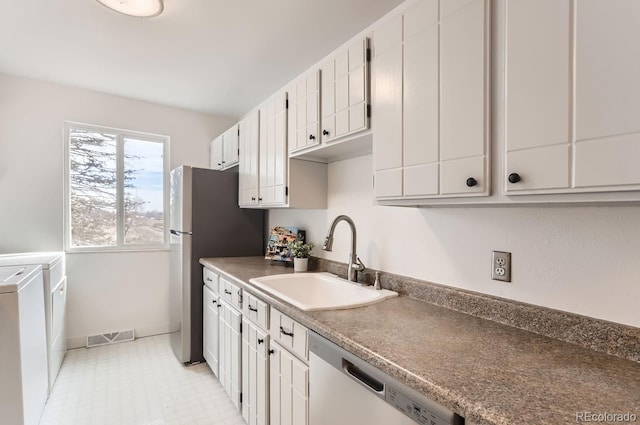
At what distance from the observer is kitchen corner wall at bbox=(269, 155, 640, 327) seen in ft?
3.12

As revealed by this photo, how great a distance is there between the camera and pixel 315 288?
205 cm

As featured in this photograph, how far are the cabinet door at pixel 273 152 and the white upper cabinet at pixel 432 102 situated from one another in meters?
0.93

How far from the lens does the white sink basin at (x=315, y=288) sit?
175cm

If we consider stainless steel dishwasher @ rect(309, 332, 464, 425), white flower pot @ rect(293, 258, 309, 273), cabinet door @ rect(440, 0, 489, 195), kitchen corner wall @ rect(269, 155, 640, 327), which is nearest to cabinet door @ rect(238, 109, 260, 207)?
white flower pot @ rect(293, 258, 309, 273)

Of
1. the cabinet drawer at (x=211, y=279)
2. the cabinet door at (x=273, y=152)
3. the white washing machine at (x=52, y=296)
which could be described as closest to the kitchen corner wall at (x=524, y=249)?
the cabinet door at (x=273, y=152)

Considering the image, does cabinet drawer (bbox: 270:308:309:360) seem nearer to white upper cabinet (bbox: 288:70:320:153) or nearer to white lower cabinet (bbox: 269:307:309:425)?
white lower cabinet (bbox: 269:307:309:425)

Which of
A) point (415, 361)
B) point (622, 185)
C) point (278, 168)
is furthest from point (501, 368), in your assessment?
point (278, 168)

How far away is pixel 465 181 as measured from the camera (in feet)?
3.38

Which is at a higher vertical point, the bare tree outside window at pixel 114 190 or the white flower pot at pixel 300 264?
the bare tree outside window at pixel 114 190

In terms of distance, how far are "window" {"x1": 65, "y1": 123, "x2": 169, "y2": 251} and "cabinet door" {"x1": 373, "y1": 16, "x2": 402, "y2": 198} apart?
2913 millimetres

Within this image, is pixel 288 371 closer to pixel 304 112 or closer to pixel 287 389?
pixel 287 389

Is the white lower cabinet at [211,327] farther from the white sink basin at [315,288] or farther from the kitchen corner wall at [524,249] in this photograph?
the kitchen corner wall at [524,249]

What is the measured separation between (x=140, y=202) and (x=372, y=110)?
2956 millimetres

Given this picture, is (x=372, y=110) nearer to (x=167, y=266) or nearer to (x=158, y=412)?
(x=158, y=412)
